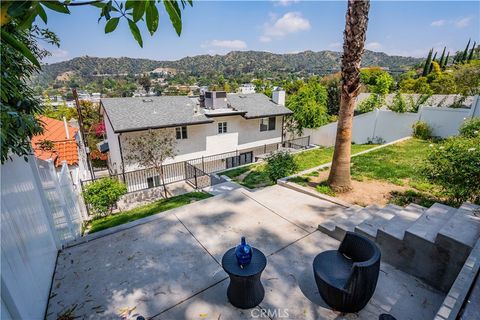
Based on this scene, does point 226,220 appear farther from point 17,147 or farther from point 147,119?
point 147,119

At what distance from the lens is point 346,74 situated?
19.6 ft

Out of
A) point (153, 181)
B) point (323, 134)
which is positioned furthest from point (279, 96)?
point (153, 181)

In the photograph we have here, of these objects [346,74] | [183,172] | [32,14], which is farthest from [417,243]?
[183,172]

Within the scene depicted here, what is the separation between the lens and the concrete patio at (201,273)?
311 centimetres

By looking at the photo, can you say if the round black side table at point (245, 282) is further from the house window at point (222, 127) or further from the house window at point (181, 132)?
the house window at point (222, 127)

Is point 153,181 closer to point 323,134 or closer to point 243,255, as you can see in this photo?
point 243,255

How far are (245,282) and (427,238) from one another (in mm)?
2679

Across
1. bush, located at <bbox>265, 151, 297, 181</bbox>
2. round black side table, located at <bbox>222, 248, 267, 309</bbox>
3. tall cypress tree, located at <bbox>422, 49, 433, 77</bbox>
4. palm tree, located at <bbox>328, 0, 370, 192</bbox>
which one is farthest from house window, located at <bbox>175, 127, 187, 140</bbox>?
tall cypress tree, located at <bbox>422, 49, 433, 77</bbox>

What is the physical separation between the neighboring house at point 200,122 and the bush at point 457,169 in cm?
1199

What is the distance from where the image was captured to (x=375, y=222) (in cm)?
445

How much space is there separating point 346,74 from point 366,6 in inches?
61.2

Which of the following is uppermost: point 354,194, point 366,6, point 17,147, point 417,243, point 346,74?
point 366,6

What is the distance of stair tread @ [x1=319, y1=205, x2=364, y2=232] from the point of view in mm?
4742

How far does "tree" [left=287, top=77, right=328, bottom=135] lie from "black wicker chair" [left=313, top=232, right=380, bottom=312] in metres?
16.4
